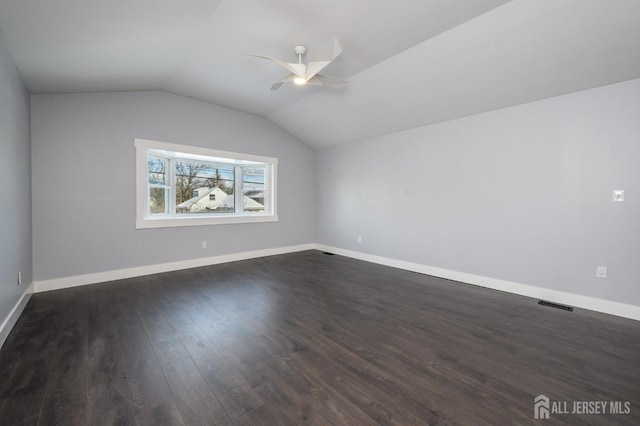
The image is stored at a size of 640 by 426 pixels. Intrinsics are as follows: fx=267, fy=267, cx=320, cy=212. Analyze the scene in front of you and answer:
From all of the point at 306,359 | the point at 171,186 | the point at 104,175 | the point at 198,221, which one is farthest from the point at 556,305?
the point at 104,175

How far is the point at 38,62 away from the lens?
2.64 m

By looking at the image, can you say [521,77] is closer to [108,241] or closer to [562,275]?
[562,275]

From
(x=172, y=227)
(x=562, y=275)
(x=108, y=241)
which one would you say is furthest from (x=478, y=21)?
(x=108, y=241)

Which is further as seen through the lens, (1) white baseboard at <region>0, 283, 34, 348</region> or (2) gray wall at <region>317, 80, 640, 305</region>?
(2) gray wall at <region>317, 80, 640, 305</region>

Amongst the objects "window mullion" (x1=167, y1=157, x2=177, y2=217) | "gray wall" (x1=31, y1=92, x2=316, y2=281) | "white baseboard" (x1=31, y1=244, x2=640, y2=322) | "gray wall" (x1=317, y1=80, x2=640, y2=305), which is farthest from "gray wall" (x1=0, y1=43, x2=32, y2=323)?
"gray wall" (x1=317, y1=80, x2=640, y2=305)

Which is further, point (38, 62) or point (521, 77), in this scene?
point (521, 77)

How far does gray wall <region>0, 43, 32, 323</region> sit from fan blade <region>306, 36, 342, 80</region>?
266 centimetres

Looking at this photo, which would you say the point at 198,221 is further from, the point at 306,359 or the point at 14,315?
the point at 306,359

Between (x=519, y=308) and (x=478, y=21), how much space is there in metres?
3.06

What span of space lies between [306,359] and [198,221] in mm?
3620

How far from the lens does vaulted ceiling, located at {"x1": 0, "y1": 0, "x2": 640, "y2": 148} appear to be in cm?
222

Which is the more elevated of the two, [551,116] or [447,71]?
[447,71]

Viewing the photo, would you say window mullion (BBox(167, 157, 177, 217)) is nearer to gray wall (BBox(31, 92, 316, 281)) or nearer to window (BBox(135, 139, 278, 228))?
window (BBox(135, 139, 278, 228))

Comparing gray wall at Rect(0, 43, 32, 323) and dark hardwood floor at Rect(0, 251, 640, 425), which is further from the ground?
gray wall at Rect(0, 43, 32, 323)
